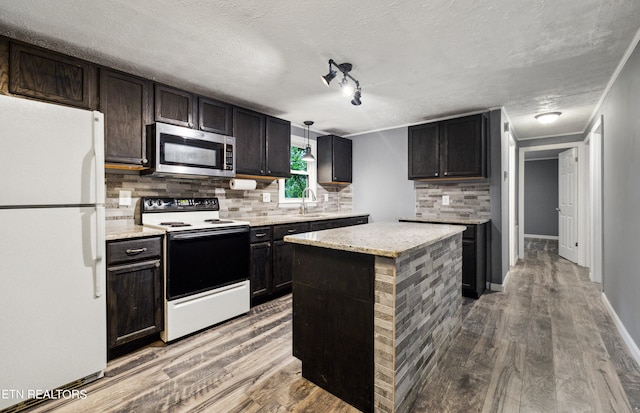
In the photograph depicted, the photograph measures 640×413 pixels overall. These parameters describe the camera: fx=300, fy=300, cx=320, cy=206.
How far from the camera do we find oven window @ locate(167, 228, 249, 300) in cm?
240

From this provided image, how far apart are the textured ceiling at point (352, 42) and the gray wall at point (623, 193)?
0.27 meters

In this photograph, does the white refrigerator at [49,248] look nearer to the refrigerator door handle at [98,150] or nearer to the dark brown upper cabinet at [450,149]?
the refrigerator door handle at [98,150]

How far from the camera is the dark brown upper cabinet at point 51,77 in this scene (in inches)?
75.9

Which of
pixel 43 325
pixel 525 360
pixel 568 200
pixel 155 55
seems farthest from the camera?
pixel 568 200

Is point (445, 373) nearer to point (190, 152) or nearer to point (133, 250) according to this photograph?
point (133, 250)

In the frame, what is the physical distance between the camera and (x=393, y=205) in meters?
4.62

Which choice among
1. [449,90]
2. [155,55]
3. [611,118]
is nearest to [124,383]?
[155,55]

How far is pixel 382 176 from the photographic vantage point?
4.75 metres

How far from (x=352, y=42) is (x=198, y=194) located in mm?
2167

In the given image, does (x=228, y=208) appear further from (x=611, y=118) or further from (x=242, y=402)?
(x=611, y=118)

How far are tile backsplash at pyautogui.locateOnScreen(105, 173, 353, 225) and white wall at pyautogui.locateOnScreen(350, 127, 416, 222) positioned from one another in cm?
60

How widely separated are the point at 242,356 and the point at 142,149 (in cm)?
185

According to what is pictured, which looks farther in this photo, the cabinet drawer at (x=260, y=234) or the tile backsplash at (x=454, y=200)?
the tile backsplash at (x=454, y=200)

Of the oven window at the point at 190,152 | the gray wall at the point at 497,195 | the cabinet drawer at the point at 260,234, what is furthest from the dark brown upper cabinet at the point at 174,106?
the gray wall at the point at 497,195
